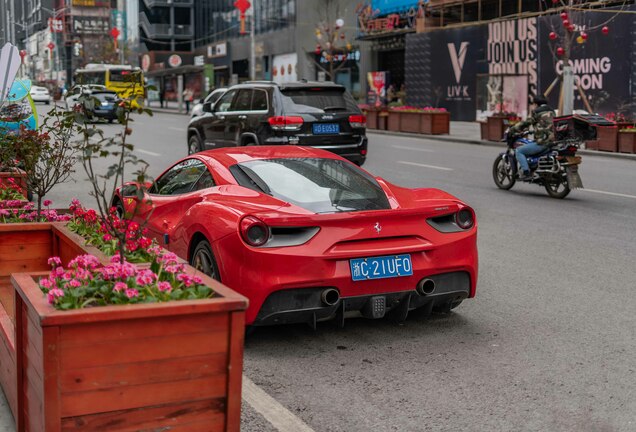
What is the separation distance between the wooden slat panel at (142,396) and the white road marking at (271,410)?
0.90m

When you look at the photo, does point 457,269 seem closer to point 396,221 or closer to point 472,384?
point 396,221

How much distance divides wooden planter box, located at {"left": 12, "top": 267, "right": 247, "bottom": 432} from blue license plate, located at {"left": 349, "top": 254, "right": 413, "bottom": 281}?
2.12 m

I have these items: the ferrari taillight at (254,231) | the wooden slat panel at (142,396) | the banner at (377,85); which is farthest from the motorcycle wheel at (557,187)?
the banner at (377,85)

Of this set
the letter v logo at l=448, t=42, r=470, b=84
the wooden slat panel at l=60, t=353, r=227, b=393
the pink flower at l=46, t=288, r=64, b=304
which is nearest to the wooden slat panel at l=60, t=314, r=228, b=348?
the wooden slat panel at l=60, t=353, r=227, b=393

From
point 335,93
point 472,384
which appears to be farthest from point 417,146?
point 472,384

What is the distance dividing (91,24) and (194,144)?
125531 mm

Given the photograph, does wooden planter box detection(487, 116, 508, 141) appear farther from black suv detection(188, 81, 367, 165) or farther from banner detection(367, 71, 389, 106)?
banner detection(367, 71, 389, 106)

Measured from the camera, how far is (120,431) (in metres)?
3.52

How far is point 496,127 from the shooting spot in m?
29.4

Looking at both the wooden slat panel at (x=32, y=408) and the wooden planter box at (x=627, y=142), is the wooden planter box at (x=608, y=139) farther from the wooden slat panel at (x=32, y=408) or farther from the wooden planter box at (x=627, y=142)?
the wooden slat panel at (x=32, y=408)

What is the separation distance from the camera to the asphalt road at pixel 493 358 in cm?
466

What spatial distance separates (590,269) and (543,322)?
2.22 meters

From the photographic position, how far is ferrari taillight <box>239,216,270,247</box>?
5695 millimetres

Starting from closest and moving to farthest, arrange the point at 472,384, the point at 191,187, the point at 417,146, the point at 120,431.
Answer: the point at 120,431 → the point at 472,384 → the point at 191,187 → the point at 417,146
